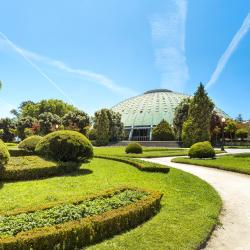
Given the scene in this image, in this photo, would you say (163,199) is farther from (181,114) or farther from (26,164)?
(181,114)

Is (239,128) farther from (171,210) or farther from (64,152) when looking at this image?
(171,210)

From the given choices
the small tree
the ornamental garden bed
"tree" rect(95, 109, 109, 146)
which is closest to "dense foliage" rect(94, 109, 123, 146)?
"tree" rect(95, 109, 109, 146)

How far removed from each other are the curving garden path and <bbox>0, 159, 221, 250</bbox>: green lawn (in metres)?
0.29

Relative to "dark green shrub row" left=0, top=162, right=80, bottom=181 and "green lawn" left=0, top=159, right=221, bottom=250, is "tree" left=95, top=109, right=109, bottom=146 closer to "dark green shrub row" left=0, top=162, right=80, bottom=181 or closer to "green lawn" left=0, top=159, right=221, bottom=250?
"green lawn" left=0, top=159, right=221, bottom=250

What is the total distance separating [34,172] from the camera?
1535cm

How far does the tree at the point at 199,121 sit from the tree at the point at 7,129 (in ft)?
161

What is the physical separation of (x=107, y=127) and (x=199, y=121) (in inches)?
815

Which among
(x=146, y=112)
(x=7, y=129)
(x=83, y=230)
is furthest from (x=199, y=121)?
(x=7, y=129)

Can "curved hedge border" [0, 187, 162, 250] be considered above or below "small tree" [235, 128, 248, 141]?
below

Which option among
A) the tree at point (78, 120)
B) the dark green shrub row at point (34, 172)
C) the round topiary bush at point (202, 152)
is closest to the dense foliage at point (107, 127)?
the tree at point (78, 120)

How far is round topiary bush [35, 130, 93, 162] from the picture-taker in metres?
18.2

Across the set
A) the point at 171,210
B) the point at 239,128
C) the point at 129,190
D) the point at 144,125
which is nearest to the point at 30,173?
the point at 129,190

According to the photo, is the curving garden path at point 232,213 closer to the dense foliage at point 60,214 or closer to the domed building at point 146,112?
the dense foliage at point 60,214

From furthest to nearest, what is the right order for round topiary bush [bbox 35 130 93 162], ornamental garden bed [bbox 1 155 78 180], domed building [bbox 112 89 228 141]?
domed building [bbox 112 89 228 141] < round topiary bush [bbox 35 130 93 162] < ornamental garden bed [bbox 1 155 78 180]
